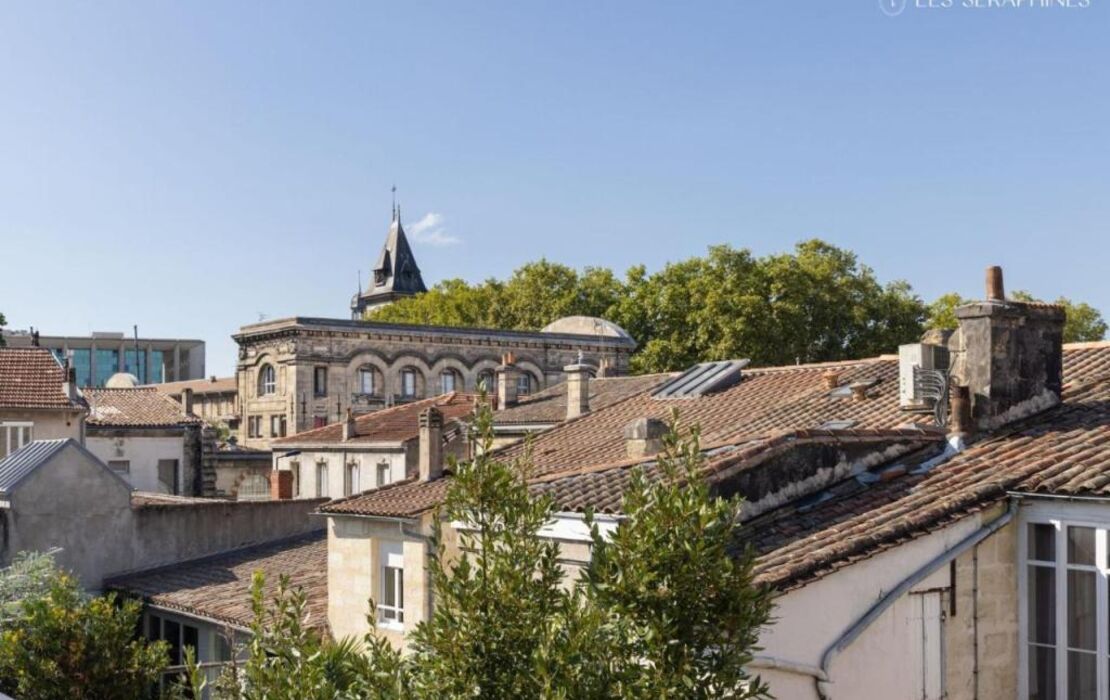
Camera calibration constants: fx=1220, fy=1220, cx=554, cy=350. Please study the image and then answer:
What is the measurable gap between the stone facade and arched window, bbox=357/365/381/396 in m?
0.05

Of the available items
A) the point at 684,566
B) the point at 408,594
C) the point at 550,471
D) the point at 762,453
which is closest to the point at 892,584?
the point at 762,453

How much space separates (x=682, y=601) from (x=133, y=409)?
117ft

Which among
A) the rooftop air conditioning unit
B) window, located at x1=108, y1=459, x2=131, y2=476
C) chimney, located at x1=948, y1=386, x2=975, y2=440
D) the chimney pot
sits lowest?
window, located at x1=108, y1=459, x2=131, y2=476

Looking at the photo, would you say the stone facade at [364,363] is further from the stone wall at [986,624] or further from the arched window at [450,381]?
the stone wall at [986,624]

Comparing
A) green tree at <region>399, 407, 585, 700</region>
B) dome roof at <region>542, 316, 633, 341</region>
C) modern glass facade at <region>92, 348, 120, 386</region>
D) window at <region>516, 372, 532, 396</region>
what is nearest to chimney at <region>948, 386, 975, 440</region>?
green tree at <region>399, 407, 585, 700</region>

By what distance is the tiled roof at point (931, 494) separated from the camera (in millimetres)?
9938

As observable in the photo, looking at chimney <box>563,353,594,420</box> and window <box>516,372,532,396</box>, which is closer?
chimney <box>563,353,594,420</box>

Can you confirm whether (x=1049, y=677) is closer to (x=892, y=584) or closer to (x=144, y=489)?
(x=892, y=584)

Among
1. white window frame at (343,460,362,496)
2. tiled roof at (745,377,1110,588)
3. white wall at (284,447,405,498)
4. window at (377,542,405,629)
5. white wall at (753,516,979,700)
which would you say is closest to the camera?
white wall at (753,516,979,700)

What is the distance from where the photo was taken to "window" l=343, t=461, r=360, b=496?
3322cm

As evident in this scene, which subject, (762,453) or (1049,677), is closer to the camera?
(1049,677)

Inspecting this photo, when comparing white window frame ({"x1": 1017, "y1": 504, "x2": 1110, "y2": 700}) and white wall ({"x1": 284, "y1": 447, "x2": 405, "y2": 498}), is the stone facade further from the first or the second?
white window frame ({"x1": 1017, "y1": 504, "x2": 1110, "y2": 700})

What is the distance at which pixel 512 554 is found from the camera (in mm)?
6570

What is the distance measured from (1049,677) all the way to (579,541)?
169 inches
